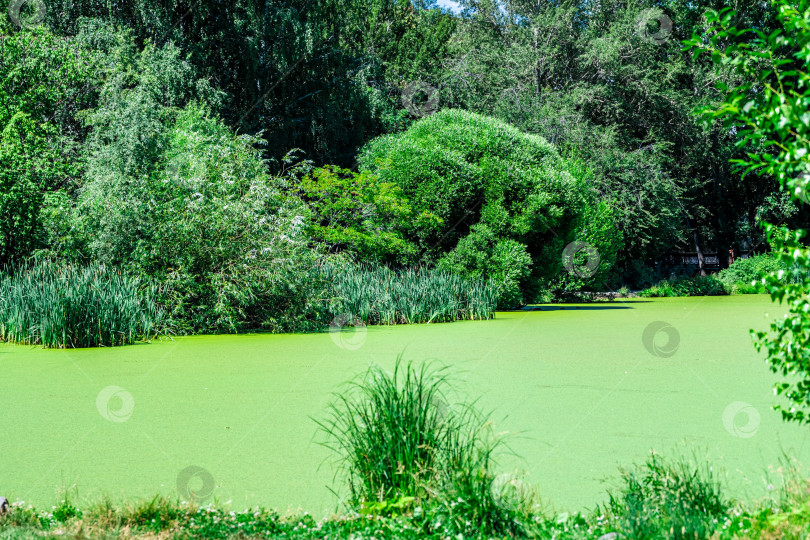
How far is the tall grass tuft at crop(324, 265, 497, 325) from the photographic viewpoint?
1088cm

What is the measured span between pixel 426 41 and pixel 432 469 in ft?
80.0

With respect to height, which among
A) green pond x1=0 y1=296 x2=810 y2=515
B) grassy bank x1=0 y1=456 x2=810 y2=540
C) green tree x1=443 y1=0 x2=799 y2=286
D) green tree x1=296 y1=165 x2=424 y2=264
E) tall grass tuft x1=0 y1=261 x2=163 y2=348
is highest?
green tree x1=443 y1=0 x2=799 y2=286

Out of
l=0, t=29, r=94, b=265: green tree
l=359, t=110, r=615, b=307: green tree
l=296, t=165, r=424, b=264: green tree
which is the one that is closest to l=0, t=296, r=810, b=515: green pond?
l=0, t=29, r=94, b=265: green tree

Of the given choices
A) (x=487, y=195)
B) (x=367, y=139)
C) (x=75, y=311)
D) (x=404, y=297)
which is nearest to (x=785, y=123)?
(x=75, y=311)

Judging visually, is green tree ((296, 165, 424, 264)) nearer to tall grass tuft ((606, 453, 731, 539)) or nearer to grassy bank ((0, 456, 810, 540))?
grassy bank ((0, 456, 810, 540))

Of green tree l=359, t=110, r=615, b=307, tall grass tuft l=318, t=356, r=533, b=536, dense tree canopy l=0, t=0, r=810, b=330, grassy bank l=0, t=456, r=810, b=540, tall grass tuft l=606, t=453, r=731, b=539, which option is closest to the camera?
tall grass tuft l=606, t=453, r=731, b=539

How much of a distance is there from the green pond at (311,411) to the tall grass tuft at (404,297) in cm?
192

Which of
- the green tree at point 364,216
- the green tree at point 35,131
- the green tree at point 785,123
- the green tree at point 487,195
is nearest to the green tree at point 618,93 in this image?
the green tree at point 487,195

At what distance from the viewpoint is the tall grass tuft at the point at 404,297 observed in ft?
35.7

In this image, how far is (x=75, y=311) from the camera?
7.95m

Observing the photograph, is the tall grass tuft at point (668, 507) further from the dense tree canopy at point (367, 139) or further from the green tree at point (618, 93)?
the green tree at point (618, 93)

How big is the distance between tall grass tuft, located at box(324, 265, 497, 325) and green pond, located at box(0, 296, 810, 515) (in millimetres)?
1918

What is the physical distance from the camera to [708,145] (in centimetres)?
2283

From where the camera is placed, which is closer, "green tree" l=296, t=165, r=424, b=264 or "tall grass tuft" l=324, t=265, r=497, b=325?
"tall grass tuft" l=324, t=265, r=497, b=325
